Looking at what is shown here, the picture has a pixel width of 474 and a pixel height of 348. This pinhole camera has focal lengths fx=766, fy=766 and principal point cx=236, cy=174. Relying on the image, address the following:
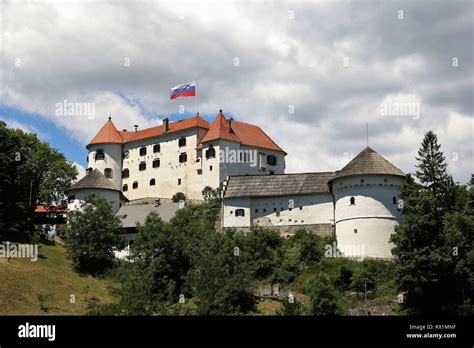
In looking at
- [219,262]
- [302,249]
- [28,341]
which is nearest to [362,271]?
[302,249]

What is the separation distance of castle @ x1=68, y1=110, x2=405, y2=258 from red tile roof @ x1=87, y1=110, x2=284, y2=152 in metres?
0.15

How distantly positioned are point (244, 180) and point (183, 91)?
14316 mm

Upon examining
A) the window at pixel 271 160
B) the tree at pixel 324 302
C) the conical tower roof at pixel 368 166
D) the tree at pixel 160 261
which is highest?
the window at pixel 271 160

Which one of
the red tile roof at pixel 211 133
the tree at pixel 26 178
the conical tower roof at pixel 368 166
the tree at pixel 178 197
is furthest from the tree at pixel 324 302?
the red tile roof at pixel 211 133

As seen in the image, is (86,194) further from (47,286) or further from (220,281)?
(220,281)

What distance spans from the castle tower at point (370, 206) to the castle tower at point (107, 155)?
4338 centimetres

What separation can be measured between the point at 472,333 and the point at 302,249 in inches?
1689

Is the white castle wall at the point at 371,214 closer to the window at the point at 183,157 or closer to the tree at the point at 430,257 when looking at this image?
the tree at the point at 430,257

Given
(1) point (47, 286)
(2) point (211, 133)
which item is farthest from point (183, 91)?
(1) point (47, 286)

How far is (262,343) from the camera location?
22188 millimetres

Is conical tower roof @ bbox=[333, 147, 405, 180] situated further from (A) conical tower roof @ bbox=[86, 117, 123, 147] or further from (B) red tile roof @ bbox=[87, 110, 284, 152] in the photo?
(A) conical tower roof @ bbox=[86, 117, 123, 147]

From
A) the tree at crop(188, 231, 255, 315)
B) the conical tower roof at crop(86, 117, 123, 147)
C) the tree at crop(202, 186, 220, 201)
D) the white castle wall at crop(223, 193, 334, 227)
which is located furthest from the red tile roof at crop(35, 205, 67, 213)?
the tree at crop(188, 231, 255, 315)

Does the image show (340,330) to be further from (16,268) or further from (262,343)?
(16,268)

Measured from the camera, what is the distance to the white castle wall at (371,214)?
6944cm
